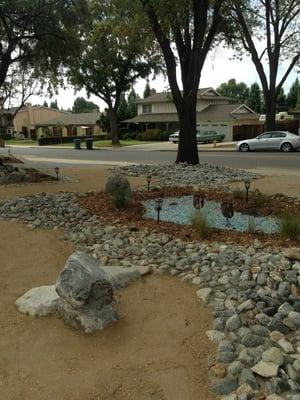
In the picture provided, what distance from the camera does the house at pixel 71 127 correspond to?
231 ft

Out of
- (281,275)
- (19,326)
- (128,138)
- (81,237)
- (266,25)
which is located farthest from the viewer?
(128,138)

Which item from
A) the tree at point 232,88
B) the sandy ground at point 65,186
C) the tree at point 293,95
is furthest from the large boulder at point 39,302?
the tree at point 232,88

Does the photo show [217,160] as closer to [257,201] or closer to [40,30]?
[40,30]

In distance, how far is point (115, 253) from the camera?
6.43 meters

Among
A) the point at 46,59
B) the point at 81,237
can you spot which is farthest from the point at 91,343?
the point at 46,59

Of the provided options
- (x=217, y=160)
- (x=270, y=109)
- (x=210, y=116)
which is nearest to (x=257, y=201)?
(x=217, y=160)

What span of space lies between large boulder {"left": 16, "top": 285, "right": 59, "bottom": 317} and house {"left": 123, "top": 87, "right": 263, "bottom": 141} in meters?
39.7

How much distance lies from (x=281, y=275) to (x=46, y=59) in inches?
504

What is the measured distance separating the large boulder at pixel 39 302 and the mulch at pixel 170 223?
2418 mm

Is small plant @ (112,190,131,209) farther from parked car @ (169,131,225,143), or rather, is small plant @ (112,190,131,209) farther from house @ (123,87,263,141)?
parked car @ (169,131,225,143)

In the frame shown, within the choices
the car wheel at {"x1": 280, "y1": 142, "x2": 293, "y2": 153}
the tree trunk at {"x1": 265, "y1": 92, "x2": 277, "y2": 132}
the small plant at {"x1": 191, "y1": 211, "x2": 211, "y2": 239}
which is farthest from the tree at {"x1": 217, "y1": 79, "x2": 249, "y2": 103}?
the small plant at {"x1": 191, "y1": 211, "x2": 211, "y2": 239}

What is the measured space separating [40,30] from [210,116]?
3742 centimetres

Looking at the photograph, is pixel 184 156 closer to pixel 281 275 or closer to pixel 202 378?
pixel 281 275

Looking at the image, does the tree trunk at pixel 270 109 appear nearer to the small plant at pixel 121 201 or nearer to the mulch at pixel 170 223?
the mulch at pixel 170 223
